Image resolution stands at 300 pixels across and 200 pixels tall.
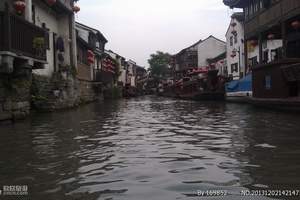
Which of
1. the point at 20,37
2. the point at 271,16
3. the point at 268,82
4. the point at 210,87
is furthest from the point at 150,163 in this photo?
the point at 210,87

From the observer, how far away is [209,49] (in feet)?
234

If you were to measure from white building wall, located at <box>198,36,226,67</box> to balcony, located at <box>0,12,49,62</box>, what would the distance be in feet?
182

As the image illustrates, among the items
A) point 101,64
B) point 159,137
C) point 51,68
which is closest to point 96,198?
point 159,137

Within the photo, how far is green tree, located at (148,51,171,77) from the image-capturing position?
99.6 meters

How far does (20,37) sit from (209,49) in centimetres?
5886

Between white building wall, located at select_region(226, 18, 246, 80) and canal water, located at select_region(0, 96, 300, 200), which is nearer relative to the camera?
canal water, located at select_region(0, 96, 300, 200)

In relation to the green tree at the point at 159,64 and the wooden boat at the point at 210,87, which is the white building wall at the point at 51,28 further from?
the green tree at the point at 159,64

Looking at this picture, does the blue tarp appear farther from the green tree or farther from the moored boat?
the green tree

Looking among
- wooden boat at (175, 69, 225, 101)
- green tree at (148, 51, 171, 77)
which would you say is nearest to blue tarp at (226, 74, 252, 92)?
wooden boat at (175, 69, 225, 101)

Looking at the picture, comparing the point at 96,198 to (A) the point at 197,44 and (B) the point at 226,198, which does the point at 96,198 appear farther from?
(A) the point at 197,44

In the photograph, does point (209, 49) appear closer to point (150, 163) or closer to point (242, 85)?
point (242, 85)

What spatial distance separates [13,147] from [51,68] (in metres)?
16.5

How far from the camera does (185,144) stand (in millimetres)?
8711

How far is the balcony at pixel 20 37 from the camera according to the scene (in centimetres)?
1320
